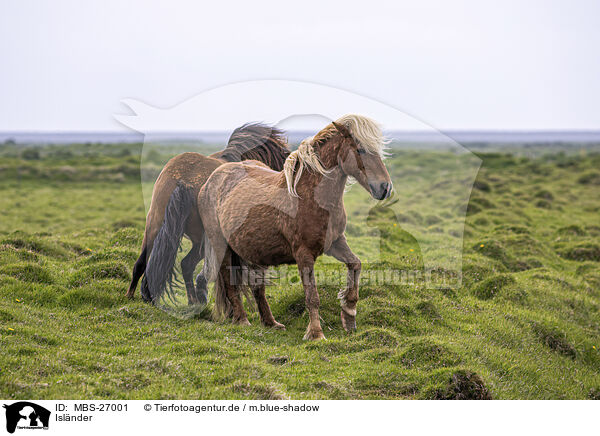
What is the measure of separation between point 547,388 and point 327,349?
318 cm

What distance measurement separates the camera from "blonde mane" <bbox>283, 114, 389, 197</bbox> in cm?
704

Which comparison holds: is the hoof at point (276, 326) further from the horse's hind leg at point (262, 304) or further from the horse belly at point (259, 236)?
the horse belly at point (259, 236)

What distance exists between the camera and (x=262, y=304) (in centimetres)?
845

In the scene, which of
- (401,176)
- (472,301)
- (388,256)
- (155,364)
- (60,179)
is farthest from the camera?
(60,179)

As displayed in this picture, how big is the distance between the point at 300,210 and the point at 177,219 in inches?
91.5

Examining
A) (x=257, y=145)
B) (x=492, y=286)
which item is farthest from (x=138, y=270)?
(x=492, y=286)

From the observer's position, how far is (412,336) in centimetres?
820

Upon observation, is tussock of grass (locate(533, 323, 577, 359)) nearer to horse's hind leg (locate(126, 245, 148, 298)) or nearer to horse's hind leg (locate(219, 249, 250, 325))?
horse's hind leg (locate(219, 249, 250, 325))

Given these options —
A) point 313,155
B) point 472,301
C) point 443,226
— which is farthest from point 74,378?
point 443,226

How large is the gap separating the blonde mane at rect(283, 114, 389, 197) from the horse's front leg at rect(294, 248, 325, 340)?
85 cm

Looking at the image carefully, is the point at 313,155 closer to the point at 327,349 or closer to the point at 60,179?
the point at 327,349

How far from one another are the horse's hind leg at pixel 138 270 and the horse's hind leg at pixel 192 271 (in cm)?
64
